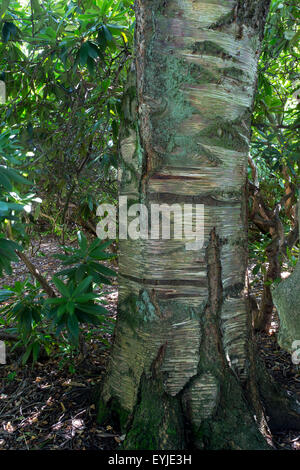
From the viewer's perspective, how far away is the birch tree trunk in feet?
5.20

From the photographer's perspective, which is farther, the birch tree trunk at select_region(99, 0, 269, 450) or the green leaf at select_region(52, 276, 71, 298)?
the green leaf at select_region(52, 276, 71, 298)

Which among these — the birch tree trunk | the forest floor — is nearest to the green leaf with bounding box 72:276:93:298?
the birch tree trunk

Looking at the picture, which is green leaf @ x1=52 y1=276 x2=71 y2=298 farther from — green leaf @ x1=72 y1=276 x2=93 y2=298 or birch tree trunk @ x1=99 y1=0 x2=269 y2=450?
birch tree trunk @ x1=99 y1=0 x2=269 y2=450

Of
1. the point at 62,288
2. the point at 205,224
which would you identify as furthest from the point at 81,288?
the point at 205,224

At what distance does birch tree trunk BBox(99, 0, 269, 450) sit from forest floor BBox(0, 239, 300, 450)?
21 centimetres

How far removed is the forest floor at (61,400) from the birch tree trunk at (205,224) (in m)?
0.21

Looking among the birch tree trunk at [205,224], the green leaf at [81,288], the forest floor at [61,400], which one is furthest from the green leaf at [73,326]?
the forest floor at [61,400]

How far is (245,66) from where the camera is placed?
1.65m

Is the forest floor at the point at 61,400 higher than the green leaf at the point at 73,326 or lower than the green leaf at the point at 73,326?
lower

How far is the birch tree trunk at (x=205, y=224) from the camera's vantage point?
158 centimetres

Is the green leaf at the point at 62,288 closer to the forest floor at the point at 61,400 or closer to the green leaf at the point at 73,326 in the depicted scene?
the green leaf at the point at 73,326

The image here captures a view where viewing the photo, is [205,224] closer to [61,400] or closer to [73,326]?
[73,326]

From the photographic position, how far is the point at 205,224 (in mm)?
1642

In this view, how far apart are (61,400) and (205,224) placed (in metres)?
1.20
